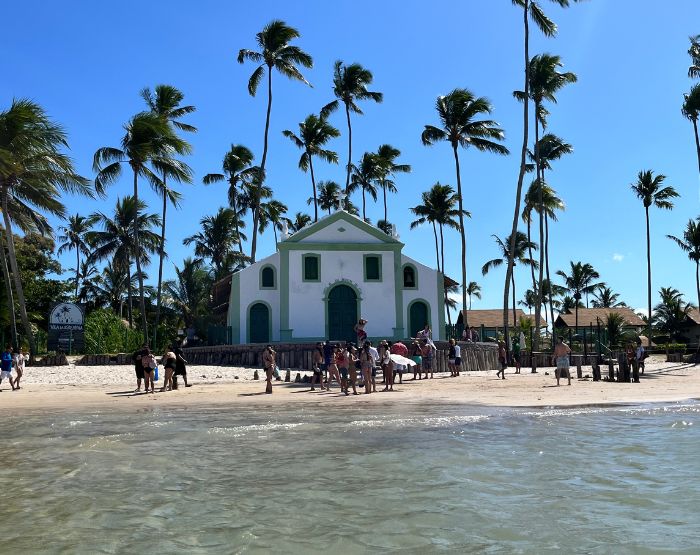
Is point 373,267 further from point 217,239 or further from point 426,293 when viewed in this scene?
point 217,239

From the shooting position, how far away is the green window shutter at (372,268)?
31.6m

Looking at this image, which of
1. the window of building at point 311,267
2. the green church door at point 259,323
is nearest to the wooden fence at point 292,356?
the green church door at point 259,323

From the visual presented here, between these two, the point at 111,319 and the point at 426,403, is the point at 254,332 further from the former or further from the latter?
the point at 426,403

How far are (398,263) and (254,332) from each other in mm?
7831

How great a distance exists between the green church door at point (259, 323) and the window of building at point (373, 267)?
5.26 metres

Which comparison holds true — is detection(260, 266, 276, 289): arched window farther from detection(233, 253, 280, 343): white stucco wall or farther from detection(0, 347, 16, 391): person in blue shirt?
detection(0, 347, 16, 391): person in blue shirt

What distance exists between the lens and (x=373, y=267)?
31.7m

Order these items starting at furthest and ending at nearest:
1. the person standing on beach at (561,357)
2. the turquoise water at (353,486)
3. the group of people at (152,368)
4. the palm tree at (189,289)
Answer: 1. the palm tree at (189,289)
2. the person standing on beach at (561,357)
3. the group of people at (152,368)
4. the turquoise water at (353,486)

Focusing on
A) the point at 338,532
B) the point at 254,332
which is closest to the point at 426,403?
the point at 338,532

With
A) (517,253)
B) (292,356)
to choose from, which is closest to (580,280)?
(517,253)

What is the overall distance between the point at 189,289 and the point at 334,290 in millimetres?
21884

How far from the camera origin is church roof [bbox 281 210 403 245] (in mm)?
31469

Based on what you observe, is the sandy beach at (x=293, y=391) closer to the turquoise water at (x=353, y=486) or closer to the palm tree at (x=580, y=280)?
the turquoise water at (x=353, y=486)

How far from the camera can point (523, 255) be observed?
55188 mm
